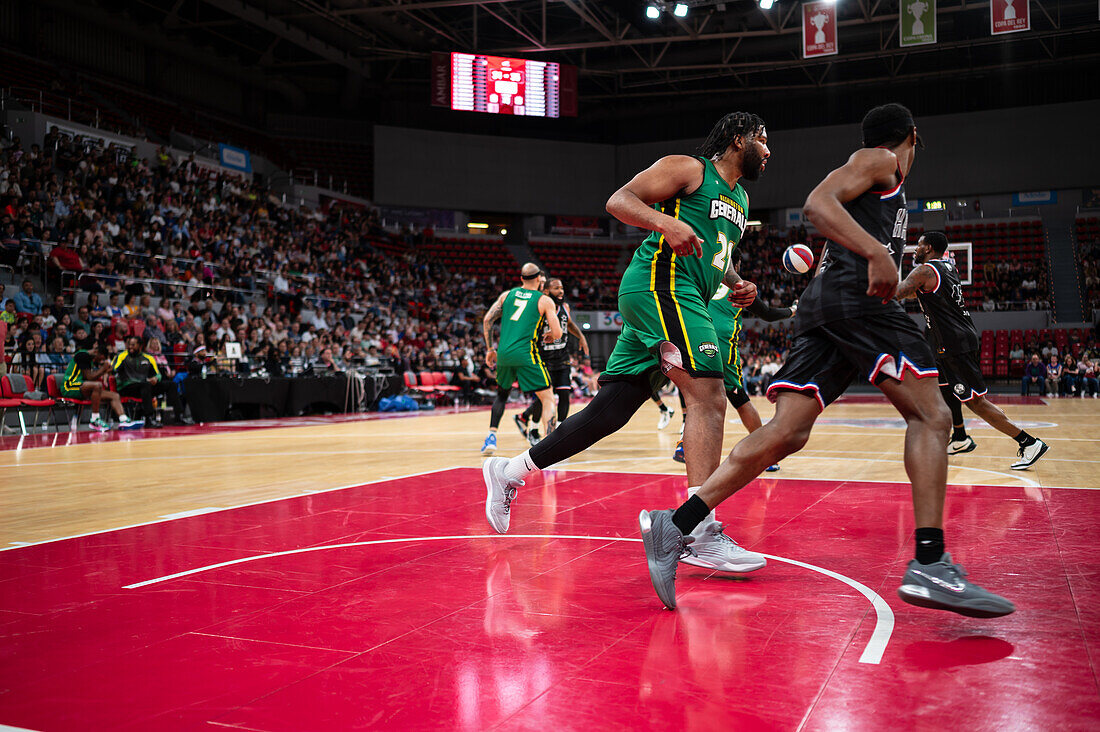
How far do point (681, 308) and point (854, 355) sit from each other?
2.41 feet

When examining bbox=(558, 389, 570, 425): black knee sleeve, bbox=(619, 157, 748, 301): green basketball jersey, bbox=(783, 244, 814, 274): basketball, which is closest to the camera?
bbox=(619, 157, 748, 301): green basketball jersey

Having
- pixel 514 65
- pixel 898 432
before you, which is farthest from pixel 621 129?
pixel 898 432

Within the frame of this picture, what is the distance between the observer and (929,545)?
8.95 feet

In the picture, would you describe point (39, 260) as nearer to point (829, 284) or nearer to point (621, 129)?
point (829, 284)

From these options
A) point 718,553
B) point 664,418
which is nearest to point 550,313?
point 664,418

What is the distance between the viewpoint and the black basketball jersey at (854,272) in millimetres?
3035

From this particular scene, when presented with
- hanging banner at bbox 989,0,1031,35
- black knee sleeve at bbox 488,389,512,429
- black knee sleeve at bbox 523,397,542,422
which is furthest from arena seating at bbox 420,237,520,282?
black knee sleeve at bbox 488,389,512,429

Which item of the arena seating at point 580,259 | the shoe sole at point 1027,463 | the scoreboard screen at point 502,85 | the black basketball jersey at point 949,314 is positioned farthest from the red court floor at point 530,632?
the arena seating at point 580,259

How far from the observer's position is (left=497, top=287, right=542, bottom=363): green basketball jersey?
Answer: 8570 millimetres

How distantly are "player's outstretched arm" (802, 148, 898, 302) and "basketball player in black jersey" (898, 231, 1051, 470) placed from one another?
3.64 m

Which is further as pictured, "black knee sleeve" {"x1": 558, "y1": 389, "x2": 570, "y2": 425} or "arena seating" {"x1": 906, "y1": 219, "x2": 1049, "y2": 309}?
"arena seating" {"x1": 906, "y1": 219, "x2": 1049, "y2": 309}

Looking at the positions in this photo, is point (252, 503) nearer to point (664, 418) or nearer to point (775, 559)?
point (775, 559)

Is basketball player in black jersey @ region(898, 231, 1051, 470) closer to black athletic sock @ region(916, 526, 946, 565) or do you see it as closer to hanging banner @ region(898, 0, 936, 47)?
black athletic sock @ region(916, 526, 946, 565)

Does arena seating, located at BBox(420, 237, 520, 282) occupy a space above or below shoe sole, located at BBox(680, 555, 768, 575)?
above
